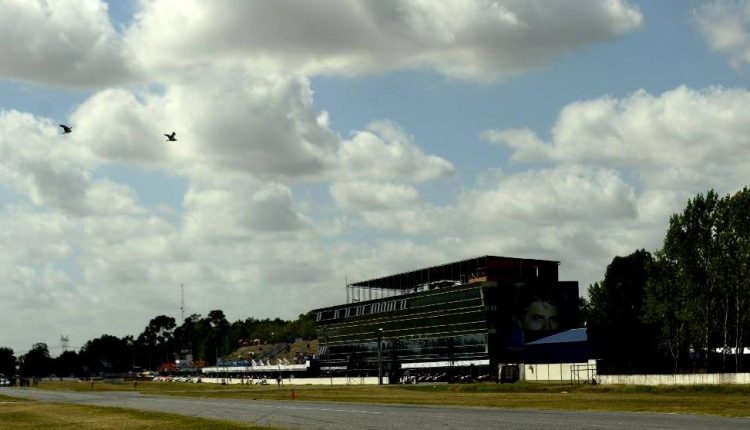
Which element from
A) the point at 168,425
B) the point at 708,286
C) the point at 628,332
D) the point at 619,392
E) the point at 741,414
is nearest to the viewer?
the point at 741,414

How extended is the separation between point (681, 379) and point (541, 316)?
9686 centimetres

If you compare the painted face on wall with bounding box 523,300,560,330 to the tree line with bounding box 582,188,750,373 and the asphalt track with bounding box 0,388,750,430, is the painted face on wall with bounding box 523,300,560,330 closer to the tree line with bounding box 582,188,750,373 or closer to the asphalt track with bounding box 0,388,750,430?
the tree line with bounding box 582,188,750,373

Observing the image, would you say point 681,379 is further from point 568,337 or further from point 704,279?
point 568,337

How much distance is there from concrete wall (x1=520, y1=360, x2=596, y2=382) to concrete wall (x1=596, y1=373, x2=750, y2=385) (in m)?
24.5

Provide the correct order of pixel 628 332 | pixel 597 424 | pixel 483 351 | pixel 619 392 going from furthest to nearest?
1. pixel 483 351
2. pixel 628 332
3. pixel 619 392
4. pixel 597 424

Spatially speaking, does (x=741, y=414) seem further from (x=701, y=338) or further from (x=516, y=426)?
(x=701, y=338)

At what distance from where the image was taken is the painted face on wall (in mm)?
182750

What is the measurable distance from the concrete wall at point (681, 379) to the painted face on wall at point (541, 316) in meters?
81.2

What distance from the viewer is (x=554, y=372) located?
13562 centimetres

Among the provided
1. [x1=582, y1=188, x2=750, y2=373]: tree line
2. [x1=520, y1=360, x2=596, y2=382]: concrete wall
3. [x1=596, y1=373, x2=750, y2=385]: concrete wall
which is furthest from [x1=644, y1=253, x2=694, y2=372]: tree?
[x1=596, y1=373, x2=750, y2=385]: concrete wall

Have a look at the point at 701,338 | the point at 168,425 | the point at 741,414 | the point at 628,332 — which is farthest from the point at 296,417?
the point at 628,332

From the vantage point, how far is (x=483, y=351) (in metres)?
182

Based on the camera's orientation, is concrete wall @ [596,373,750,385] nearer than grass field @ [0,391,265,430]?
No

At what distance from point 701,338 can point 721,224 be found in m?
12.9
